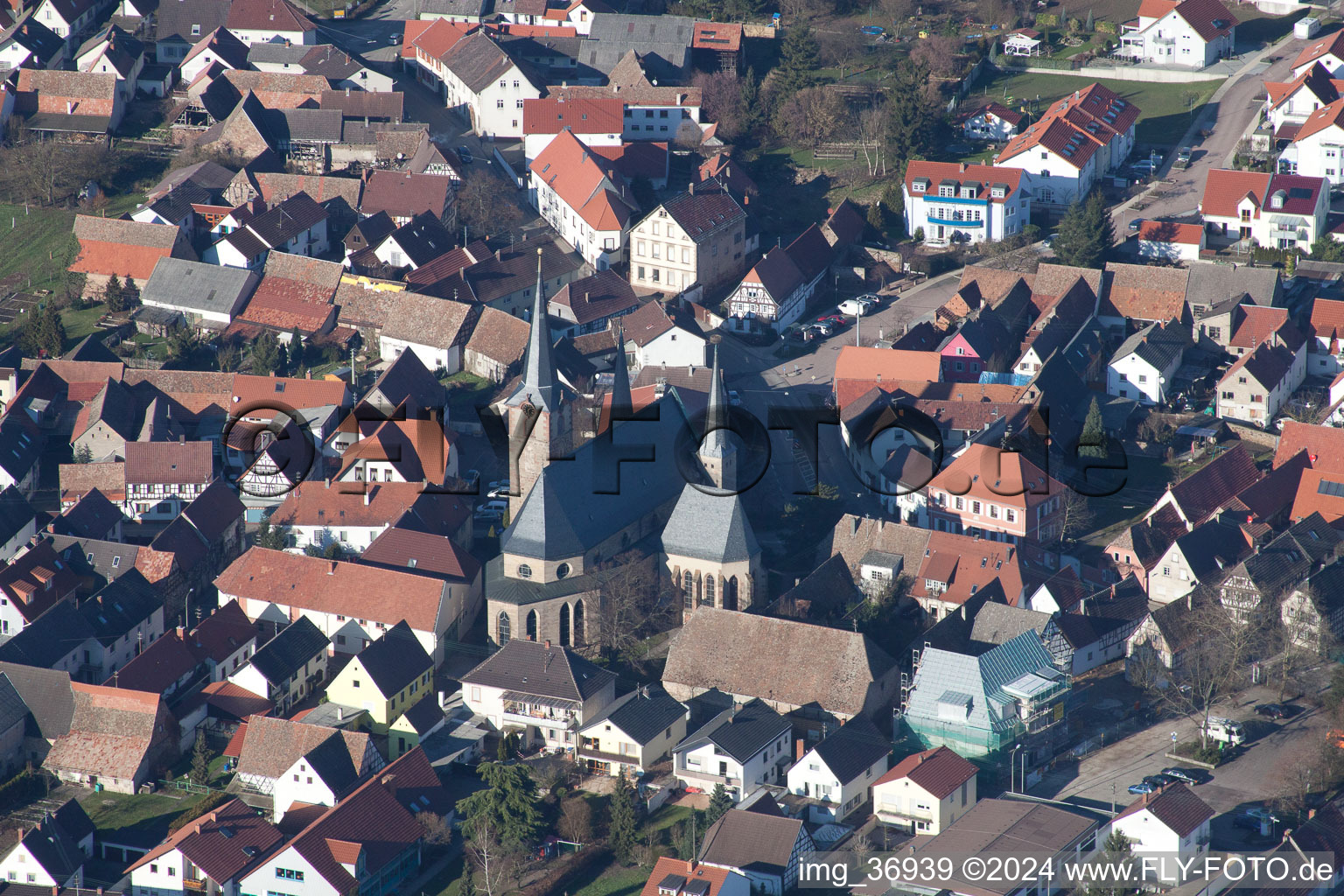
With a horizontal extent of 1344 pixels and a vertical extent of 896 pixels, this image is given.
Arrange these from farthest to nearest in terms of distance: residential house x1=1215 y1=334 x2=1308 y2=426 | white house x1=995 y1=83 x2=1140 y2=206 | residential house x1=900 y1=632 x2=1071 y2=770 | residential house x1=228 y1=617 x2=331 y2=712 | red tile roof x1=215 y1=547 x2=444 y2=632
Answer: white house x1=995 y1=83 x2=1140 y2=206
residential house x1=1215 y1=334 x2=1308 y2=426
red tile roof x1=215 y1=547 x2=444 y2=632
residential house x1=228 y1=617 x2=331 y2=712
residential house x1=900 y1=632 x2=1071 y2=770

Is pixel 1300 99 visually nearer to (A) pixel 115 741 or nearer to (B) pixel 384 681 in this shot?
(B) pixel 384 681

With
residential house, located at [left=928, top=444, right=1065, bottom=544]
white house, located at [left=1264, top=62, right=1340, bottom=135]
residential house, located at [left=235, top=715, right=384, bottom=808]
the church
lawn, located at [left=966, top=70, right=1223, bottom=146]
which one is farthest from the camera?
lawn, located at [left=966, top=70, right=1223, bottom=146]

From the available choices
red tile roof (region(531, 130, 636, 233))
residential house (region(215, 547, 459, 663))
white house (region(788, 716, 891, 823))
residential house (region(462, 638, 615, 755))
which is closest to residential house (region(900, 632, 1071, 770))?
white house (region(788, 716, 891, 823))

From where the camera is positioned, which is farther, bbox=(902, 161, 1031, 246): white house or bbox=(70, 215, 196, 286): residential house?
bbox=(902, 161, 1031, 246): white house

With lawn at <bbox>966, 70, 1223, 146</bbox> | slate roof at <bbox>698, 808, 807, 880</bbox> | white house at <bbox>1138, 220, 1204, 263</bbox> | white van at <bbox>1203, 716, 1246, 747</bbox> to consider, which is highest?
lawn at <bbox>966, 70, 1223, 146</bbox>

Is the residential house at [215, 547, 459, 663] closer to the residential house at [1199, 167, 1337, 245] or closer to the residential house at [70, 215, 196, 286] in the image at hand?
the residential house at [70, 215, 196, 286]

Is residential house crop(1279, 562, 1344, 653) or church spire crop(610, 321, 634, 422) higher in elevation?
church spire crop(610, 321, 634, 422)
